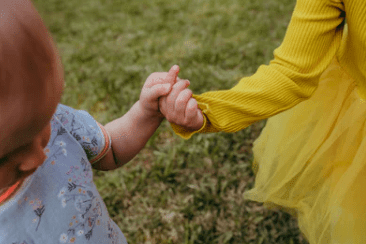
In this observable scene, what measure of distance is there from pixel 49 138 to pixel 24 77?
278 millimetres

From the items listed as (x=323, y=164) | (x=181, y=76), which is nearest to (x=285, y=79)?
(x=323, y=164)

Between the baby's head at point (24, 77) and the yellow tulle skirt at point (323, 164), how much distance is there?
1.09 meters

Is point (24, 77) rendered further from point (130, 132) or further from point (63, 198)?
point (130, 132)

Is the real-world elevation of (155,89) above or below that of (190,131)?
above

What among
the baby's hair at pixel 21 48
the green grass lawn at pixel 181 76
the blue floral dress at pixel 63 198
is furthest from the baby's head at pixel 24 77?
the green grass lawn at pixel 181 76

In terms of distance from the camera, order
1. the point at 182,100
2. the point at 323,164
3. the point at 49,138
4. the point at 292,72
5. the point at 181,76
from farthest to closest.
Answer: the point at 181,76 → the point at 323,164 → the point at 292,72 → the point at 182,100 → the point at 49,138

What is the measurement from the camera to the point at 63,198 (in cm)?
84

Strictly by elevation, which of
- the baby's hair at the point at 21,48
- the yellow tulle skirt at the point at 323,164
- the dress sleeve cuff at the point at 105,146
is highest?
the baby's hair at the point at 21,48

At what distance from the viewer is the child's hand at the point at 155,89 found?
98 cm

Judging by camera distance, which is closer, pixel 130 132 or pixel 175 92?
pixel 175 92

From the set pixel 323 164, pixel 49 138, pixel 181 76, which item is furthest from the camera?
pixel 181 76

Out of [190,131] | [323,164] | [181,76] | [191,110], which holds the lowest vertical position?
[181,76]

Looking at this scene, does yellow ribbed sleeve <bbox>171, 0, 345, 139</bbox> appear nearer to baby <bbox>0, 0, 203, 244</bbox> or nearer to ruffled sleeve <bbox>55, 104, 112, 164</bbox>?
baby <bbox>0, 0, 203, 244</bbox>

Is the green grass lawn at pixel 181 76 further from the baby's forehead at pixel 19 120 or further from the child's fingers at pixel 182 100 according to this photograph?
the baby's forehead at pixel 19 120
